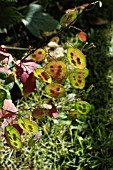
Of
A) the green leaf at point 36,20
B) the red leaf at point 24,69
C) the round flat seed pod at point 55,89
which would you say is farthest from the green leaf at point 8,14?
the round flat seed pod at point 55,89

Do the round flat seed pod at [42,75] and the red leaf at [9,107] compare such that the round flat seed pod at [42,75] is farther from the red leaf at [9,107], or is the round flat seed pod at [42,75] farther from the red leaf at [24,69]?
the red leaf at [9,107]

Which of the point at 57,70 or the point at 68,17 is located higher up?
the point at 68,17

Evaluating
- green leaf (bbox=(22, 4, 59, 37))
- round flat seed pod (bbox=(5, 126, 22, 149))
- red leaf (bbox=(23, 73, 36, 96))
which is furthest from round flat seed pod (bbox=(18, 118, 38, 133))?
green leaf (bbox=(22, 4, 59, 37))

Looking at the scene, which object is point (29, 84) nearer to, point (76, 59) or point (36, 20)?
point (76, 59)

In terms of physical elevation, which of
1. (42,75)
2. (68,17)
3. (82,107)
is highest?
(68,17)

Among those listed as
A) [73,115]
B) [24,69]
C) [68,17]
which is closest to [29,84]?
[24,69]

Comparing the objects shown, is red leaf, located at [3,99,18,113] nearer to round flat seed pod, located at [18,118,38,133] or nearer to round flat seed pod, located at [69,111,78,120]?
round flat seed pod, located at [18,118,38,133]
